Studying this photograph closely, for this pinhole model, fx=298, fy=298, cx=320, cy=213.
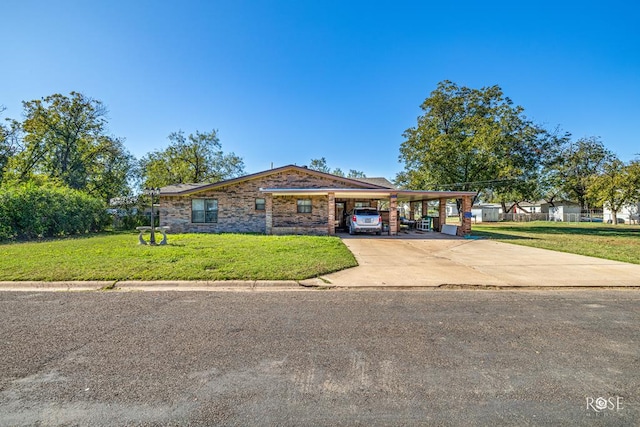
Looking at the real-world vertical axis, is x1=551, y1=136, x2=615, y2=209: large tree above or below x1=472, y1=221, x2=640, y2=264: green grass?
above

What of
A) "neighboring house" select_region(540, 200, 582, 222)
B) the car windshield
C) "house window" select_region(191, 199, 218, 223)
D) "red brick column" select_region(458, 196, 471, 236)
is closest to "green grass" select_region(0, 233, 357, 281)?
the car windshield

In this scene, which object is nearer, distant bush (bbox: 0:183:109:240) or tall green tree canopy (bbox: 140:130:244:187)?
distant bush (bbox: 0:183:109:240)

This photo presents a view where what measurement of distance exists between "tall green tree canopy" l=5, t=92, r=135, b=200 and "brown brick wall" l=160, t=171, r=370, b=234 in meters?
13.8

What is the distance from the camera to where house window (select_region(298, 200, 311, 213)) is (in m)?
19.5

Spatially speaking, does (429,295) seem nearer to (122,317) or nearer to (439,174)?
(122,317)

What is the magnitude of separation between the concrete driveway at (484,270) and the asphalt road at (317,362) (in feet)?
4.59

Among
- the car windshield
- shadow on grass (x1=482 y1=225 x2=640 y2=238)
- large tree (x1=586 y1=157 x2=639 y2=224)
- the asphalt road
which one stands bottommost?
shadow on grass (x1=482 y1=225 x2=640 y2=238)

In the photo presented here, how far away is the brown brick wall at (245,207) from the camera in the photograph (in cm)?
1919

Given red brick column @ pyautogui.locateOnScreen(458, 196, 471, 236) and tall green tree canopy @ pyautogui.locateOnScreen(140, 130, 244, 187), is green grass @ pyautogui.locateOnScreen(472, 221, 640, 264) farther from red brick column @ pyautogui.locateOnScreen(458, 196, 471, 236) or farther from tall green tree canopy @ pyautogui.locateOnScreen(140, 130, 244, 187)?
tall green tree canopy @ pyautogui.locateOnScreen(140, 130, 244, 187)

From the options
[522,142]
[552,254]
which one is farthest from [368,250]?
[522,142]

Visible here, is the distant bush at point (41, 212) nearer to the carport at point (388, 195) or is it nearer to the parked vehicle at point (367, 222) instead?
the carport at point (388, 195)

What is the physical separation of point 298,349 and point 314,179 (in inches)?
651

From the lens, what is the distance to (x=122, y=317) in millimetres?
4398

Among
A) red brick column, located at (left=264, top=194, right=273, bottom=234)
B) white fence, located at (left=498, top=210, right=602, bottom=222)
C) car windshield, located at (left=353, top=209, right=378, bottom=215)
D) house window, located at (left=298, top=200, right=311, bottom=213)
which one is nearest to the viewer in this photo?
red brick column, located at (left=264, top=194, right=273, bottom=234)
